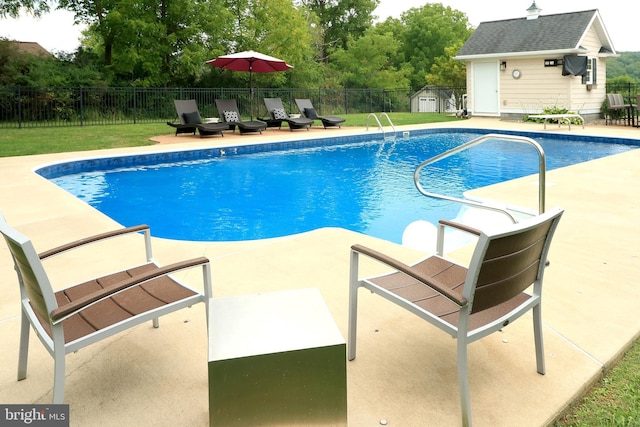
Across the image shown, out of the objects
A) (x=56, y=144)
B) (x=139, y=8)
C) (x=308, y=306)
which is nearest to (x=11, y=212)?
(x=308, y=306)

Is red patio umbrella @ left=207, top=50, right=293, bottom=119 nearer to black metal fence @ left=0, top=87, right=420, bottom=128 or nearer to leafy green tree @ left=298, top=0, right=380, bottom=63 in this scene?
black metal fence @ left=0, top=87, right=420, bottom=128

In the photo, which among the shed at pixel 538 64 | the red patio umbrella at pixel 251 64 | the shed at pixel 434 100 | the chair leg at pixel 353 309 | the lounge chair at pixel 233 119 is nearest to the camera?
the chair leg at pixel 353 309

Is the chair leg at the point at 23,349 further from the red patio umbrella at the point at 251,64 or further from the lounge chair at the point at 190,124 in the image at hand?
the red patio umbrella at the point at 251,64

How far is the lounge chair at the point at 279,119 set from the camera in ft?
49.9

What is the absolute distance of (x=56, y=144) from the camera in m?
11.7

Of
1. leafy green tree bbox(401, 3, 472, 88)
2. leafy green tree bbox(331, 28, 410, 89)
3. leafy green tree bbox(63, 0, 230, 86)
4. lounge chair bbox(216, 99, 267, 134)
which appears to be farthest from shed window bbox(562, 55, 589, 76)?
leafy green tree bbox(401, 3, 472, 88)

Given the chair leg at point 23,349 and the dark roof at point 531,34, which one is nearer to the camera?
the chair leg at point 23,349

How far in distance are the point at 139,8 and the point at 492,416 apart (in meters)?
23.0

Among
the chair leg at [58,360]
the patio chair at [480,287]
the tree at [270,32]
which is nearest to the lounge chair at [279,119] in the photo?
the tree at [270,32]

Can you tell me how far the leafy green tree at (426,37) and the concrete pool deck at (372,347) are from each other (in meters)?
34.1

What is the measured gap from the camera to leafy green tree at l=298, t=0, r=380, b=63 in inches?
1449

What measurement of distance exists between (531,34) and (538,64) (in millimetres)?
1388

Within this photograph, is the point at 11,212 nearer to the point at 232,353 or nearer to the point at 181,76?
the point at 232,353

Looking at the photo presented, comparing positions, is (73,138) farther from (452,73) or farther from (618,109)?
(452,73)
